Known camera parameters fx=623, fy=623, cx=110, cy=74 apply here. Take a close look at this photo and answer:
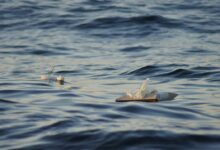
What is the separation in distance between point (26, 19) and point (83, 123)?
12.0 metres

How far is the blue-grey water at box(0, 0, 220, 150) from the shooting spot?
5.42 metres

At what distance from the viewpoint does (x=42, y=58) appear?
12508mm

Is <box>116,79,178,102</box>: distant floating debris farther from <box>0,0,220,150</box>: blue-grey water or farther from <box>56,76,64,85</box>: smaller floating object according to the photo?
<box>56,76,64,85</box>: smaller floating object

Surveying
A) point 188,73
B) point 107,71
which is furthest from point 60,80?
point 188,73

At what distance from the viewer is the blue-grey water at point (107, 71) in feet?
17.8

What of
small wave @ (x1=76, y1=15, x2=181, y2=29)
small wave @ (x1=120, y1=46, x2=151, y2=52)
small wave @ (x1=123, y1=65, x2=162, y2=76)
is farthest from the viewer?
small wave @ (x1=76, y1=15, x2=181, y2=29)

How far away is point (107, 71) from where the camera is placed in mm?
10727

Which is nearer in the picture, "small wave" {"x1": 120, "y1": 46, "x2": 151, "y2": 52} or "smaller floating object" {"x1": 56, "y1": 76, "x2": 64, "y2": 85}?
"smaller floating object" {"x1": 56, "y1": 76, "x2": 64, "y2": 85}

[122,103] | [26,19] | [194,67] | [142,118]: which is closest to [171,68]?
[194,67]

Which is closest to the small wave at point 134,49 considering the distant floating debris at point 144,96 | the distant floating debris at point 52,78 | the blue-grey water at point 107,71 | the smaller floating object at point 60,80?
the blue-grey water at point 107,71

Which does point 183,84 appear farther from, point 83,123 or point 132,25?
point 132,25

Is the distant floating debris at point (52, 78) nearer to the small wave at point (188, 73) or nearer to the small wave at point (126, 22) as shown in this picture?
the small wave at point (188, 73)

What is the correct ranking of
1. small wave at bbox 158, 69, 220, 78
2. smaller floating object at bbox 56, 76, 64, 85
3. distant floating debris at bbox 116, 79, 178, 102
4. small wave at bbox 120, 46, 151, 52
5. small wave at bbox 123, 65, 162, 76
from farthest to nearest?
small wave at bbox 120, 46, 151, 52, small wave at bbox 123, 65, 162, 76, small wave at bbox 158, 69, 220, 78, smaller floating object at bbox 56, 76, 64, 85, distant floating debris at bbox 116, 79, 178, 102

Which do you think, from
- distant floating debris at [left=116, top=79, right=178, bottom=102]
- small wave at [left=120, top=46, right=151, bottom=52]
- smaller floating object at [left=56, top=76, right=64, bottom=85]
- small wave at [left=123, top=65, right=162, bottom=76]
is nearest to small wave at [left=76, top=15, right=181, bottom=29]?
small wave at [left=120, top=46, right=151, bottom=52]
